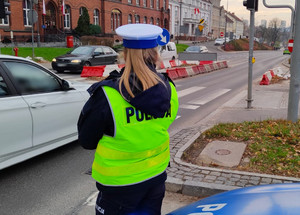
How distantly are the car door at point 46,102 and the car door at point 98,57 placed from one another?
1469 cm

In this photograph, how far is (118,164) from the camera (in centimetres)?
194

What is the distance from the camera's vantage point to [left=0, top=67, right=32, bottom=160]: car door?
13.3 ft

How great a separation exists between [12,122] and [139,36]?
9.46 feet

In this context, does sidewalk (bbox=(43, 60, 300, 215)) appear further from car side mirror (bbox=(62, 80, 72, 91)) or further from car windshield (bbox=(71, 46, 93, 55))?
car windshield (bbox=(71, 46, 93, 55))

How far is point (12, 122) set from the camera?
4141 millimetres

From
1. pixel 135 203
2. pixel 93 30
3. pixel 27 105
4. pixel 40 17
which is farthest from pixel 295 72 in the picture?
pixel 93 30

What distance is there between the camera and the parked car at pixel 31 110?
416cm

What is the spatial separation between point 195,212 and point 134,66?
0.95m

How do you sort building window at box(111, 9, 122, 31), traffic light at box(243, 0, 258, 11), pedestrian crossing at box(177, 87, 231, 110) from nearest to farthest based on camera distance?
traffic light at box(243, 0, 258, 11) < pedestrian crossing at box(177, 87, 231, 110) < building window at box(111, 9, 122, 31)

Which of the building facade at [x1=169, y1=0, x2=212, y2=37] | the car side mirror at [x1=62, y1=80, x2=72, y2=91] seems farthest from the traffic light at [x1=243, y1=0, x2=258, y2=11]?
the building facade at [x1=169, y1=0, x2=212, y2=37]

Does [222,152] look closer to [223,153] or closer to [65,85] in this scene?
[223,153]

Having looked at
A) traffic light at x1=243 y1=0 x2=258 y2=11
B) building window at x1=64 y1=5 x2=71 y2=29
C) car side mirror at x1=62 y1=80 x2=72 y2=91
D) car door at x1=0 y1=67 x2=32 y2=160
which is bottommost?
car door at x1=0 y1=67 x2=32 y2=160

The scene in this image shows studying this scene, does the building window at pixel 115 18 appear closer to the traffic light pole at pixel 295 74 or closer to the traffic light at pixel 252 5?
the traffic light at pixel 252 5

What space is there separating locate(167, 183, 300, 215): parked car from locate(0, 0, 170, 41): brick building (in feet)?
75.8
